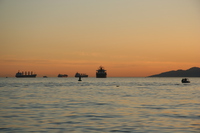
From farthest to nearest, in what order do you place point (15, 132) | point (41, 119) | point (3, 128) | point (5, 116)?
point (5, 116) < point (41, 119) < point (3, 128) < point (15, 132)

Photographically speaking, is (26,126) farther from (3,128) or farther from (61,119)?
(61,119)

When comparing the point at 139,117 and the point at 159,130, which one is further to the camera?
the point at 139,117

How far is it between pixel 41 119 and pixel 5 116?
4.23 metres

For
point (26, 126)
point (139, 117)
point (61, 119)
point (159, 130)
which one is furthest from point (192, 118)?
point (26, 126)

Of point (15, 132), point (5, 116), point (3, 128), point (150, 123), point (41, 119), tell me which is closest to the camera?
point (15, 132)

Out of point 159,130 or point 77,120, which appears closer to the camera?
point 159,130

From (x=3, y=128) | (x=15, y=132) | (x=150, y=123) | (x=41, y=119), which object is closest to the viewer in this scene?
(x=15, y=132)

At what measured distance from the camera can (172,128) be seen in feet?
84.5

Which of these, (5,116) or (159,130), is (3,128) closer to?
(5,116)

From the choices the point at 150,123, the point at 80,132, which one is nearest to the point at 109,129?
the point at 80,132

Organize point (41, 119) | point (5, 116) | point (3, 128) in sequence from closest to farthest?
1. point (3, 128)
2. point (41, 119)
3. point (5, 116)

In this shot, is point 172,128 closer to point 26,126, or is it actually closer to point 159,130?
point 159,130

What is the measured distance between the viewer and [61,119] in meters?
30.2

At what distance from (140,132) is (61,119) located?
8.79 metres
